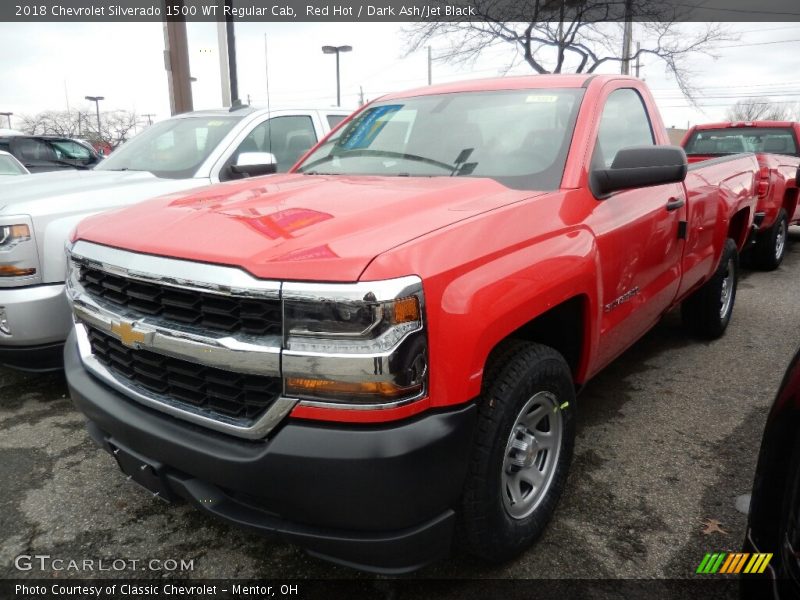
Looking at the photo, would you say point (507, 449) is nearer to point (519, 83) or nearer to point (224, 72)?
point (519, 83)

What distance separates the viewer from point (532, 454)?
7.38 feet

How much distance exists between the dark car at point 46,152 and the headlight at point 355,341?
11553 millimetres

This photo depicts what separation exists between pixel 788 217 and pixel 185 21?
8.81 meters

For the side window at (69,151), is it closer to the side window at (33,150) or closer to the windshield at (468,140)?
the side window at (33,150)

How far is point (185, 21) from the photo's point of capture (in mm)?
8867

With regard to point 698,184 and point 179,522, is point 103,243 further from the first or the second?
point 698,184

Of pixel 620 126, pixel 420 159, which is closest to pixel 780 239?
pixel 620 126

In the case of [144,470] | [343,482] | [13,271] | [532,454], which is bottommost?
[532,454]

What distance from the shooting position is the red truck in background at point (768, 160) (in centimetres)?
668

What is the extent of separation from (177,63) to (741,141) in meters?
8.23

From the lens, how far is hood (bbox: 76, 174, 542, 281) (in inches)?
68.1

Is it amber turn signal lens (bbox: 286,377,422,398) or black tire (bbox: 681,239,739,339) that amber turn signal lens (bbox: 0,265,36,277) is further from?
black tire (bbox: 681,239,739,339)

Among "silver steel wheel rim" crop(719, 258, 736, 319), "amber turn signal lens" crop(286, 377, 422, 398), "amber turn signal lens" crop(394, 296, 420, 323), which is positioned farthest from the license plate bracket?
"silver steel wheel rim" crop(719, 258, 736, 319)

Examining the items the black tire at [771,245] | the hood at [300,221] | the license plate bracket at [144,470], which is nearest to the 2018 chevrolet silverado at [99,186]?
the hood at [300,221]
